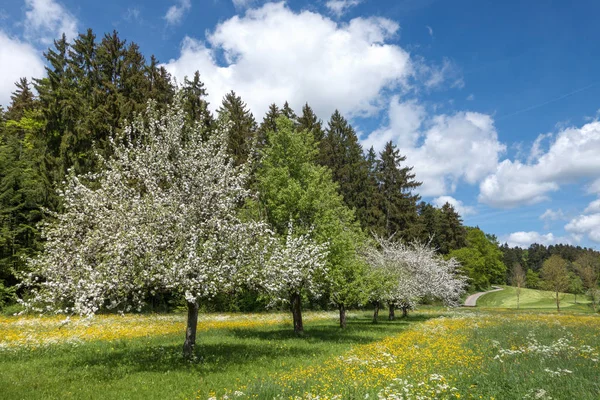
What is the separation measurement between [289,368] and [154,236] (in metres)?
6.84

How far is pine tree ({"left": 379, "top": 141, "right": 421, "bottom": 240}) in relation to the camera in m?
69.6

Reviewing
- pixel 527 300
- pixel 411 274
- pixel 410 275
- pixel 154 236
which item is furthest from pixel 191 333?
pixel 527 300

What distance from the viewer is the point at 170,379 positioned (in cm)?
1226

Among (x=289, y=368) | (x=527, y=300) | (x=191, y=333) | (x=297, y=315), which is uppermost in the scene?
(x=191, y=333)

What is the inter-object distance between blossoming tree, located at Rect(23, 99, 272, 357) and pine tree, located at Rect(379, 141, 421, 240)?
56.2 m

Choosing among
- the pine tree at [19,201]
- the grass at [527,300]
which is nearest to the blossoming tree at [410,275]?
the pine tree at [19,201]

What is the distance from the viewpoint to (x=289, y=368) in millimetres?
13945

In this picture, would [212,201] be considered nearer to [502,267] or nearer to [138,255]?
[138,255]

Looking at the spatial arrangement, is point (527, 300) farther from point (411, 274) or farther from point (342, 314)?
point (342, 314)

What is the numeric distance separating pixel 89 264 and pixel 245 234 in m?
5.68

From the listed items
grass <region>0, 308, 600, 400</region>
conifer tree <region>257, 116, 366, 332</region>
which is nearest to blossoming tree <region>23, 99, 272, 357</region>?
grass <region>0, 308, 600, 400</region>

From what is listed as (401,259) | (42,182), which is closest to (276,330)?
(401,259)

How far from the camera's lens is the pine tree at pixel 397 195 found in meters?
69.6

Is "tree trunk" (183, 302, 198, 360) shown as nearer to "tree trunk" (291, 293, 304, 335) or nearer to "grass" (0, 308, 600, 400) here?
"grass" (0, 308, 600, 400)
